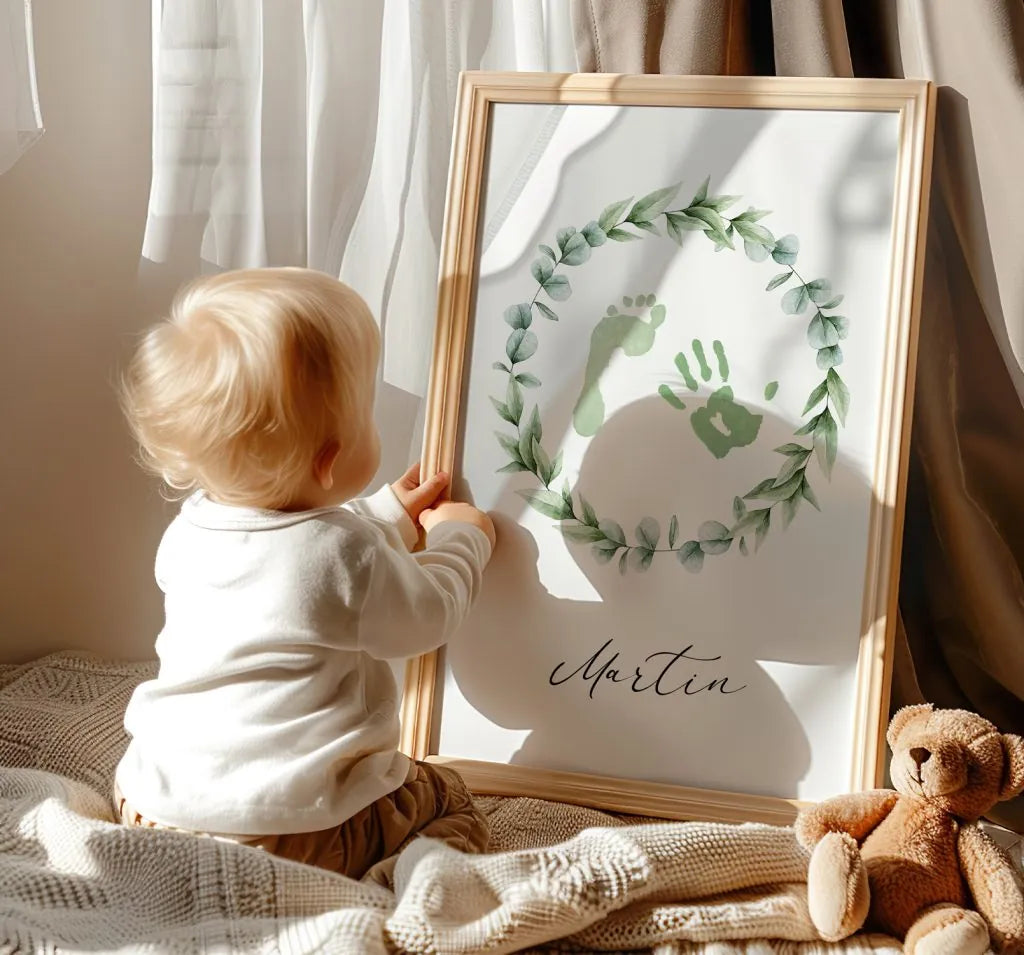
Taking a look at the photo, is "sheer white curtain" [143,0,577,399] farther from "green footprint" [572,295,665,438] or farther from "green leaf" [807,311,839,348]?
"green leaf" [807,311,839,348]

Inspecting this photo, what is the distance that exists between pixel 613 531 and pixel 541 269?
30 centimetres

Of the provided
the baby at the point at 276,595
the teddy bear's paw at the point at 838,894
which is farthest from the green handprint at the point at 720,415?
the teddy bear's paw at the point at 838,894

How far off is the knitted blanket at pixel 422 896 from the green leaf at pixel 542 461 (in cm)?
41

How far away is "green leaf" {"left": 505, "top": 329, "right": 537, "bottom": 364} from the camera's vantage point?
1.24 metres

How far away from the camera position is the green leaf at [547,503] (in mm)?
1220

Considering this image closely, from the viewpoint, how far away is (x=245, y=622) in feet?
3.33

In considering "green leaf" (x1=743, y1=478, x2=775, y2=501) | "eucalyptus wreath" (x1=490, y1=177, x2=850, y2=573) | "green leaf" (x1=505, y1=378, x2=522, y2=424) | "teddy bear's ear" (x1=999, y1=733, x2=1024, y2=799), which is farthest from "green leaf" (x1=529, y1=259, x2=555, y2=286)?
"teddy bear's ear" (x1=999, y1=733, x2=1024, y2=799)

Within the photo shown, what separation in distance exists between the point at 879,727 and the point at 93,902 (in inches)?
30.2

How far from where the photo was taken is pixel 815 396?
117 centimetres

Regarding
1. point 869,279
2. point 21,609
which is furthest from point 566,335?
point 21,609

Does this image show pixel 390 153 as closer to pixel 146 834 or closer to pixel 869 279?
pixel 869 279

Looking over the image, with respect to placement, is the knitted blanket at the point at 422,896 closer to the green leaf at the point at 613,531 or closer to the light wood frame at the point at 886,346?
the light wood frame at the point at 886,346

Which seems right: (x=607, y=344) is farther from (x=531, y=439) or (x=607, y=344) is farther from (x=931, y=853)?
(x=931, y=853)

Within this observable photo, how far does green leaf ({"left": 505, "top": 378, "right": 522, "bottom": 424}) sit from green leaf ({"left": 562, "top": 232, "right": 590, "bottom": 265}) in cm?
15
